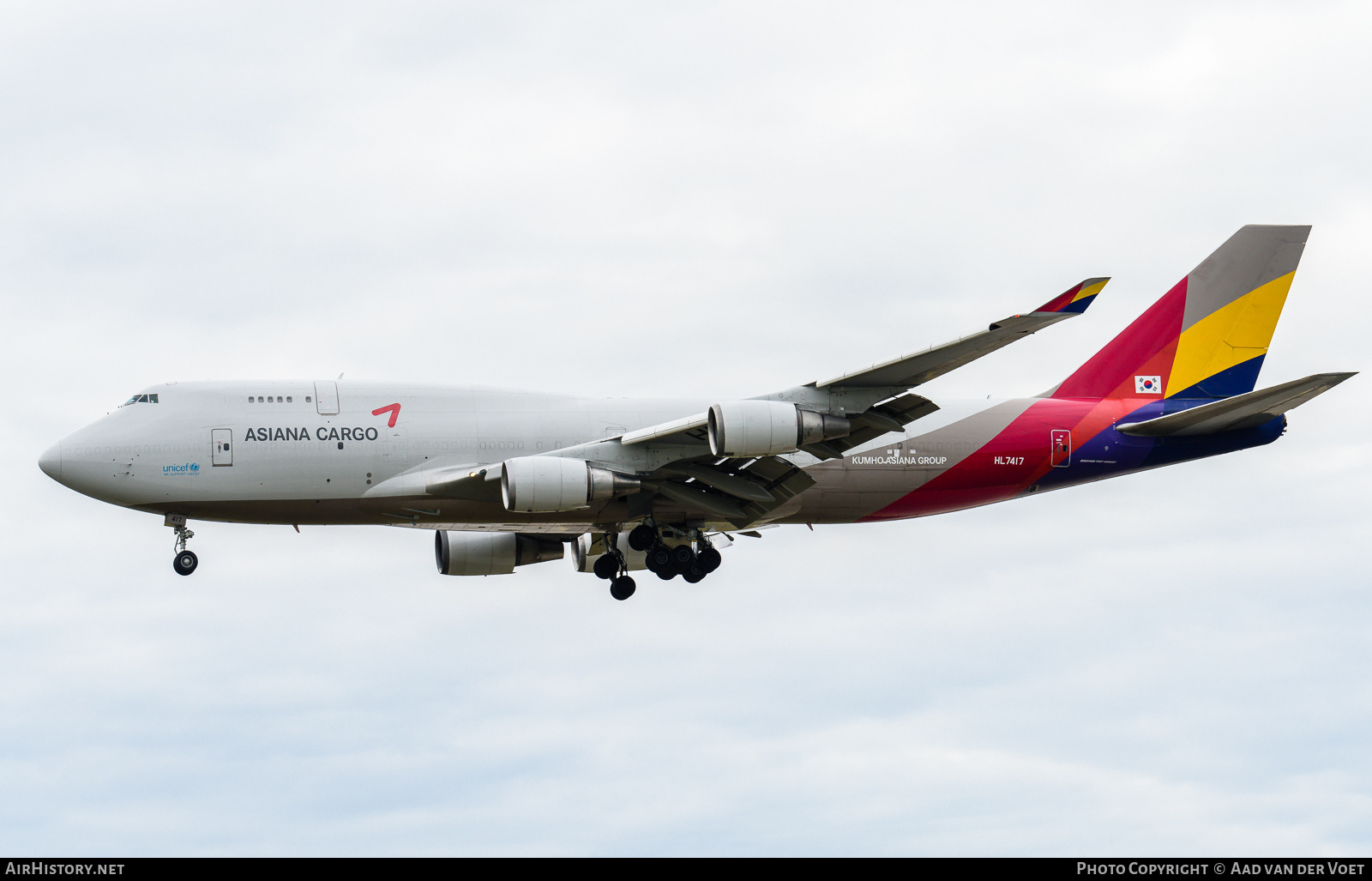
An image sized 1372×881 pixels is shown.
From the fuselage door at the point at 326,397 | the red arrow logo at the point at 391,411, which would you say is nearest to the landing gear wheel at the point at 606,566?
the red arrow logo at the point at 391,411

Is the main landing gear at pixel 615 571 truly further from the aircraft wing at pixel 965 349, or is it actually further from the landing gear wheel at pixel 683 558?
the aircraft wing at pixel 965 349

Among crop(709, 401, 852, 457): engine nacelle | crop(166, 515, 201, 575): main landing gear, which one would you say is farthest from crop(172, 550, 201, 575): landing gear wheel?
crop(709, 401, 852, 457): engine nacelle

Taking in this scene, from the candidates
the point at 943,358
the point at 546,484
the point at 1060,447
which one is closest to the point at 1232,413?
the point at 1060,447

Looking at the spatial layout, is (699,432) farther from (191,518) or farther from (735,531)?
(191,518)

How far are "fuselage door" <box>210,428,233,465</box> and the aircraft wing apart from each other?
13.5 metres

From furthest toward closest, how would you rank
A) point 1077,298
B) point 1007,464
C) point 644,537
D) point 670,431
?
point 1007,464, point 644,537, point 670,431, point 1077,298

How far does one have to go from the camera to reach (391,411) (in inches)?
1389

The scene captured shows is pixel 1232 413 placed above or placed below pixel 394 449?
below

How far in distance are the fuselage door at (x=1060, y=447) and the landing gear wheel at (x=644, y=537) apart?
1034 cm

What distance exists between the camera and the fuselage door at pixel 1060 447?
37844mm

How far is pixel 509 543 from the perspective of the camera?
134ft

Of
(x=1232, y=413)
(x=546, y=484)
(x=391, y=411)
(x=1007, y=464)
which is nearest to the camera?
(x=546, y=484)

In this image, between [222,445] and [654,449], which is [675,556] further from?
[222,445]

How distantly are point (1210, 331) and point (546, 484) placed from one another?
64.1ft
